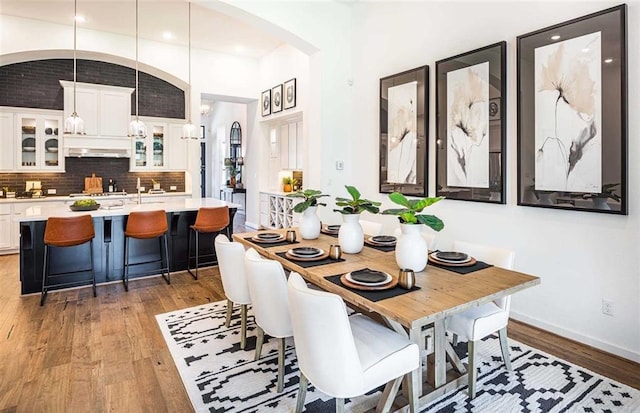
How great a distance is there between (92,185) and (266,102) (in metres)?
3.68

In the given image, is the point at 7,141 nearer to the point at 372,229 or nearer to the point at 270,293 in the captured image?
the point at 372,229

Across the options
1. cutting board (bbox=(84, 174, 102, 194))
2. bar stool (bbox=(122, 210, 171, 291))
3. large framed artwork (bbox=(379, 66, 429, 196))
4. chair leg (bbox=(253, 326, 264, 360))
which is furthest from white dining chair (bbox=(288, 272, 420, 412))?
cutting board (bbox=(84, 174, 102, 194))

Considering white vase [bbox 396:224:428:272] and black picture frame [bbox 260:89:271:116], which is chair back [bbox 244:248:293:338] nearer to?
white vase [bbox 396:224:428:272]

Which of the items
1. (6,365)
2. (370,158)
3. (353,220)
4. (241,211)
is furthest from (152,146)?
(353,220)

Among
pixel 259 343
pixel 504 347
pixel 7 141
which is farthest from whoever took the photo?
pixel 7 141

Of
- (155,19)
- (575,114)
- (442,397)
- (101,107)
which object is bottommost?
(442,397)

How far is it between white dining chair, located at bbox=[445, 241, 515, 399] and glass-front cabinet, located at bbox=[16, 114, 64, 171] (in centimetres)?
715

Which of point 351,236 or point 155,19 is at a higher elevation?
point 155,19

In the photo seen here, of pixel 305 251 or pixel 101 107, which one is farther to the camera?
pixel 101 107

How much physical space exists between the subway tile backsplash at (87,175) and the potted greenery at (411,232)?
6.76m

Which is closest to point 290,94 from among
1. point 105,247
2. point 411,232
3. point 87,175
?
point 105,247

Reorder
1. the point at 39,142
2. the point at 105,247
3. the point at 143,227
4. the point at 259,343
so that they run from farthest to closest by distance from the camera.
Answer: the point at 39,142
the point at 105,247
the point at 143,227
the point at 259,343

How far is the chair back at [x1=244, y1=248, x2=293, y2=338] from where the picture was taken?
82.6 inches

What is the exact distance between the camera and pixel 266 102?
7.66 m
